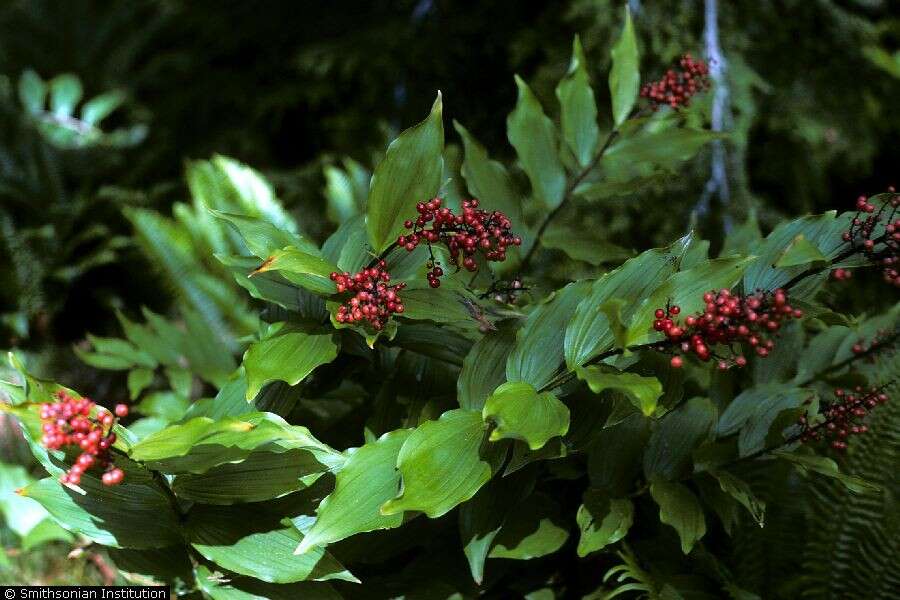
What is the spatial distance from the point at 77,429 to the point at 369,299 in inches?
15.5

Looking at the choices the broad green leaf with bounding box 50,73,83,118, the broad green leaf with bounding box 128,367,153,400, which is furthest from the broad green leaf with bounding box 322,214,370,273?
the broad green leaf with bounding box 50,73,83,118

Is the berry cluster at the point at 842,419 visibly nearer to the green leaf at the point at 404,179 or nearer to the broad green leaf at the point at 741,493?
the broad green leaf at the point at 741,493

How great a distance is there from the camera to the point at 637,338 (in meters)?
1.01

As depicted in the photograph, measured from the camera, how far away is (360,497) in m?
1.09

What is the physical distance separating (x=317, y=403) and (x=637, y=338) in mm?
749

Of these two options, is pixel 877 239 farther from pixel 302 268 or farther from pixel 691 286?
pixel 302 268

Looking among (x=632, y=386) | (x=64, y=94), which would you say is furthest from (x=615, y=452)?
(x=64, y=94)

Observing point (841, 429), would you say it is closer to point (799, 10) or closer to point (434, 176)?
point (434, 176)

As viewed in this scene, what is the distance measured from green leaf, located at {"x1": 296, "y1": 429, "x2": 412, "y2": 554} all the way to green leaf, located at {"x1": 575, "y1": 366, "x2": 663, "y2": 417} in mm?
298

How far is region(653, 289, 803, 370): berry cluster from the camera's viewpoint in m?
0.94

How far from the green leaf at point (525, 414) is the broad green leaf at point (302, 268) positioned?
0.99 ft

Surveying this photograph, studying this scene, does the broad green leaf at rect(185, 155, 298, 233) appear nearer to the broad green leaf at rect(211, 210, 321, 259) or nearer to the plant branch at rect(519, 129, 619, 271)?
the plant branch at rect(519, 129, 619, 271)

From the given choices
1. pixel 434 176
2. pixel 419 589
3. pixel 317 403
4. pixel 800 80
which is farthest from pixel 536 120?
pixel 800 80

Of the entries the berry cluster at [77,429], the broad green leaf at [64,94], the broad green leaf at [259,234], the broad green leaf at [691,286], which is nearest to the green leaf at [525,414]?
the broad green leaf at [691,286]
